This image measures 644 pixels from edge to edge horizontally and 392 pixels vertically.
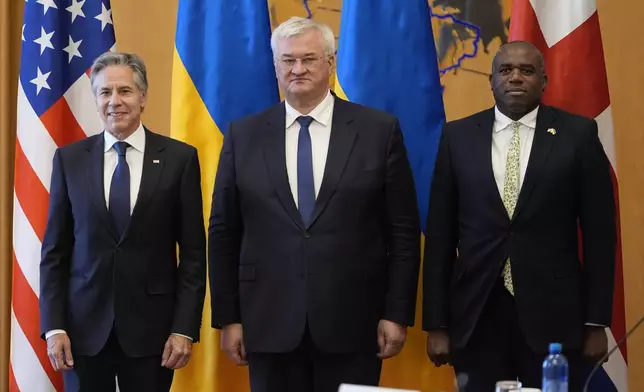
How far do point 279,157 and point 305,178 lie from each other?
0.34 feet

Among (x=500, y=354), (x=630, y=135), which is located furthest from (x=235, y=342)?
(x=630, y=135)

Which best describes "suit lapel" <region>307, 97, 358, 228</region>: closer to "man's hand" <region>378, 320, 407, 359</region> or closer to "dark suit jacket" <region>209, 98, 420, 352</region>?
"dark suit jacket" <region>209, 98, 420, 352</region>

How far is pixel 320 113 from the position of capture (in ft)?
8.70

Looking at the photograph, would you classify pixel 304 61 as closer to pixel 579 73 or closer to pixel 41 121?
pixel 579 73

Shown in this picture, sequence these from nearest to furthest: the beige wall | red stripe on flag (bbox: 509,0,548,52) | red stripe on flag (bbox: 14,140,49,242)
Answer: red stripe on flag (bbox: 509,0,548,52), red stripe on flag (bbox: 14,140,49,242), the beige wall

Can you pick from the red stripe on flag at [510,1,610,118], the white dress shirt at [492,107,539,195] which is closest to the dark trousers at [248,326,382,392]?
the white dress shirt at [492,107,539,195]

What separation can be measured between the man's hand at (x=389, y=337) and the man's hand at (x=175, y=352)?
1.95 feet

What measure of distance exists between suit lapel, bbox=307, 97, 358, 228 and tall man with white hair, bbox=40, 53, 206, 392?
44cm

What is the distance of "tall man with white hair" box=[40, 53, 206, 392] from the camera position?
2631 millimetres

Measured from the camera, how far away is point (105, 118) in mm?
2762

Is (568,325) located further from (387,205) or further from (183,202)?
(183,202)

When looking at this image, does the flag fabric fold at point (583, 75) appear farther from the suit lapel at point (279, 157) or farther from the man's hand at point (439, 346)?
the suit lapel at point (279, 157)

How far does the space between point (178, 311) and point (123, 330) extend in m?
0.17

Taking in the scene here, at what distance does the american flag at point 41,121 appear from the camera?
317 cm
